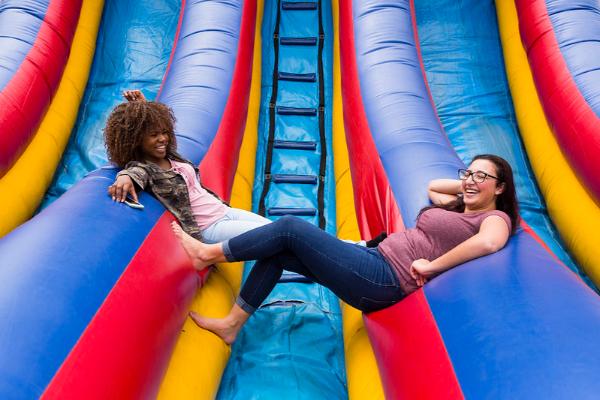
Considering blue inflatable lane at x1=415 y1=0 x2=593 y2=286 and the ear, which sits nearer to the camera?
the ear

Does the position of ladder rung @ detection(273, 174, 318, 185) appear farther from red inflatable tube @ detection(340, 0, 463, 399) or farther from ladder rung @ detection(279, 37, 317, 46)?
ladder rung @ detection(279, 37, 317, 46)

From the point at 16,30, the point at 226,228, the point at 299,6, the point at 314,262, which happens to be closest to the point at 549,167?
the point at 314,262

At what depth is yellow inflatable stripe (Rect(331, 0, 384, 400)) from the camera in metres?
1.37

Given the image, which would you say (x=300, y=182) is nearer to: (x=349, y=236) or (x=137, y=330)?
(x=349, y=236)

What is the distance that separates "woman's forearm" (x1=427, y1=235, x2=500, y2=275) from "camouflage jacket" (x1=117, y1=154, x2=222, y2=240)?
27.3 inches

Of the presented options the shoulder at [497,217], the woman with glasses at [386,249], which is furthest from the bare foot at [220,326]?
the shoulder at [497,217]

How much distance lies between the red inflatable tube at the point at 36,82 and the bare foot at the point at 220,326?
0.87m

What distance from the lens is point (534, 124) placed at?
2221 millimetres

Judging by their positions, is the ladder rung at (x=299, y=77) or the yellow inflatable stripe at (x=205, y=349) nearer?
the yellow inflatable stripe at (x=205, y=349)

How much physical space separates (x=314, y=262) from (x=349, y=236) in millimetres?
532

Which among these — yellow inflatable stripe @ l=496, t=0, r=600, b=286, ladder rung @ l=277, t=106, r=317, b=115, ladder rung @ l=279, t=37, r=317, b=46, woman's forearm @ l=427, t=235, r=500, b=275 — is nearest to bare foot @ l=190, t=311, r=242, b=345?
woman's forearm @ l=427, t=235, r=500, b=275

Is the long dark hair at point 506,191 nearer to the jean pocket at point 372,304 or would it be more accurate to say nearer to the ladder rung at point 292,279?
the jean pocket at point 372,304

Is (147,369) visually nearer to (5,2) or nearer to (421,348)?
(421,348)

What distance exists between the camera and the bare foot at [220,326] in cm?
145
